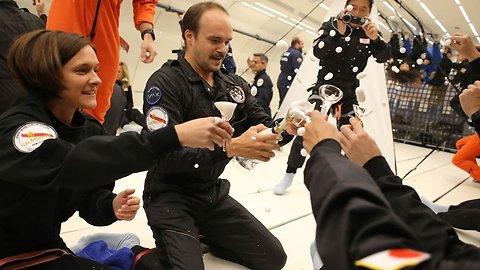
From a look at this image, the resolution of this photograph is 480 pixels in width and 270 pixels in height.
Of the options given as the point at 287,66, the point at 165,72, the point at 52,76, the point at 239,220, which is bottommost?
the point at 287,66

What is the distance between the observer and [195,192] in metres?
1.66

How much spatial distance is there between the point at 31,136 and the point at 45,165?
9 centimetres

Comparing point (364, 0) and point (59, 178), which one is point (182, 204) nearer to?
point (59, 178)

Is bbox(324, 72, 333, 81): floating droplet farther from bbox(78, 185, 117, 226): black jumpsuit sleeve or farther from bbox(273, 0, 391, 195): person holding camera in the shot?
bbox(78, 185, 117, 226): black jumpsuit sleeve

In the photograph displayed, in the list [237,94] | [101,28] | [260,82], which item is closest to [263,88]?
[260,82]

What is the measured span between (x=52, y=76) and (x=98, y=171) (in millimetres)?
332

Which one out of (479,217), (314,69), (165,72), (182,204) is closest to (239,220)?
(182,204)

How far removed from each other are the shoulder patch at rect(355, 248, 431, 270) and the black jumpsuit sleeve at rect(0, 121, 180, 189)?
61 cm

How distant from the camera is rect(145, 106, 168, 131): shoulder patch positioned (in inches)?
56.1

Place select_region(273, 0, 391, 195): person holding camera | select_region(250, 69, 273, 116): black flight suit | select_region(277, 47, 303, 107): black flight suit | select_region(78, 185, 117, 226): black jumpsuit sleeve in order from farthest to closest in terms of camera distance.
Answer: select_region(277, 47, 303, 107): black flight suit → select_region(250, 69, 273, 116): black flight suit → select_region(273, 0, 391, 195): person holding camera → select_region(78, 185, 117, 226): black jumpsuit sleeve

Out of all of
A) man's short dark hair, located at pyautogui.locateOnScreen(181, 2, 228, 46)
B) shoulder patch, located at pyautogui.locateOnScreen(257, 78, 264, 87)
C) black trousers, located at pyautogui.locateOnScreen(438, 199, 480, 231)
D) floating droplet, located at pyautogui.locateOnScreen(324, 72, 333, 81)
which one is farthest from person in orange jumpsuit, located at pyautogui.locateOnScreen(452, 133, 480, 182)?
man's short dark hair, located at pyautogui.locateOnScreen(181, 2, 228, 46)

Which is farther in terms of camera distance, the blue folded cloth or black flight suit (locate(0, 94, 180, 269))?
the blue folded cloth

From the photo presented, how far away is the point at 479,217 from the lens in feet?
7.27

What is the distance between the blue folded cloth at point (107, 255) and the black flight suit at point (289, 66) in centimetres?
447
